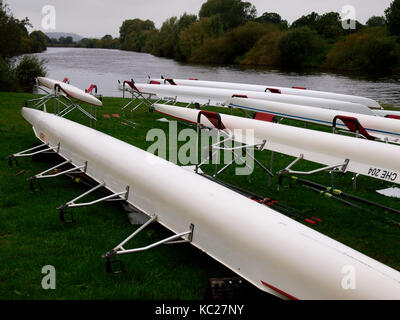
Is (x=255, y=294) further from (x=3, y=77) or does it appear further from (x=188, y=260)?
(x=3, y=77)

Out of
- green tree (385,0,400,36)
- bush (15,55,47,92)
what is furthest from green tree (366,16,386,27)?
bush (15,55,47,92)

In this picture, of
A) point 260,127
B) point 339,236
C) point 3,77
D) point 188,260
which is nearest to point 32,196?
point 188,260

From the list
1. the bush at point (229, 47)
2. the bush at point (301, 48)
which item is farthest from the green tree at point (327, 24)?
the bush at point (229, 47)

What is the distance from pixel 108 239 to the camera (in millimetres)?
4297

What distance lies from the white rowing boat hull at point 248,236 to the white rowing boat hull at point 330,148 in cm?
200

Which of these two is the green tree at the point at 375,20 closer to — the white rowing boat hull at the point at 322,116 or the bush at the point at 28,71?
the bush at the point at 28,71

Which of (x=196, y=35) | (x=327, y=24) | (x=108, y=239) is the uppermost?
(x=327, y=24)

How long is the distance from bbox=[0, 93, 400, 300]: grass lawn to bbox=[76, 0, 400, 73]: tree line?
128 feet

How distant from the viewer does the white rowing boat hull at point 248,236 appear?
8.32 ft

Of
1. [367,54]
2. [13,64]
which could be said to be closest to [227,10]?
[367,54]

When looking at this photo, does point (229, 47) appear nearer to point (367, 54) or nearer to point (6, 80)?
point (367, 54)

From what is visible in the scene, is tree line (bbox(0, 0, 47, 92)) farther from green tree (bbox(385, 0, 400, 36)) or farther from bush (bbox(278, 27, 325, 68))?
green tree (bbox(385, 0, 400, 36))

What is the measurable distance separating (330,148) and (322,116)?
4009 millimetres
